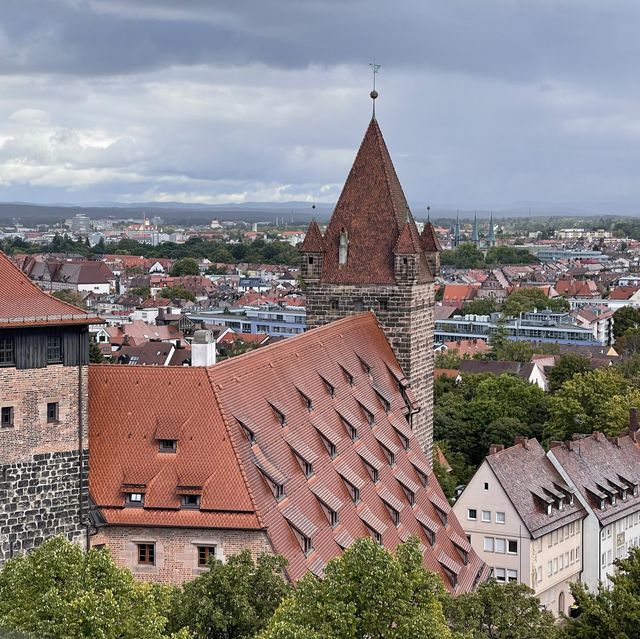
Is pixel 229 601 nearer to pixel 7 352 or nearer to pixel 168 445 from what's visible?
pixel 168 445

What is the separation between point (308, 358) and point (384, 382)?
25.1ft

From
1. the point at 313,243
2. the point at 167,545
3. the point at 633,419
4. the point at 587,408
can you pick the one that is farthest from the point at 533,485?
the point at 167,545

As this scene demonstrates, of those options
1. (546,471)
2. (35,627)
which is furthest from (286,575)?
(546,471)

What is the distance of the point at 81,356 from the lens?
34.4 metres

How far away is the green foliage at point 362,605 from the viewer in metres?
26.5

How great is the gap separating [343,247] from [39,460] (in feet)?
90.3

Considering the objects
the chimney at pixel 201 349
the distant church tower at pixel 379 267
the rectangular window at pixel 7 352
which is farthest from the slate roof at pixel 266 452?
the distant church tower at pixel 379 267

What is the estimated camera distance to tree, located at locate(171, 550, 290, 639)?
3047cm

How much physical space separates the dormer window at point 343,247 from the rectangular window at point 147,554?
25.6 metres

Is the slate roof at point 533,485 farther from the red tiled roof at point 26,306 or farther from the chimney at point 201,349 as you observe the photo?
the red tiled roof at point 26,306

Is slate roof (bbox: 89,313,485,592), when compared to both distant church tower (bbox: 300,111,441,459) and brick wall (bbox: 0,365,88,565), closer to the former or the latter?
brick wall (bbox: 0,365,88,565)

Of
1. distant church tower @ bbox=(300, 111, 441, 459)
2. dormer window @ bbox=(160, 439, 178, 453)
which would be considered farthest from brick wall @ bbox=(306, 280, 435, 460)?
dormer window @ bbox=(160, 439, 178, 453)

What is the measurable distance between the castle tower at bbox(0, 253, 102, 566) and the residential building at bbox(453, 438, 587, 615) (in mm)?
30419

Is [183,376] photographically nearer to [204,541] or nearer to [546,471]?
[204,541]
